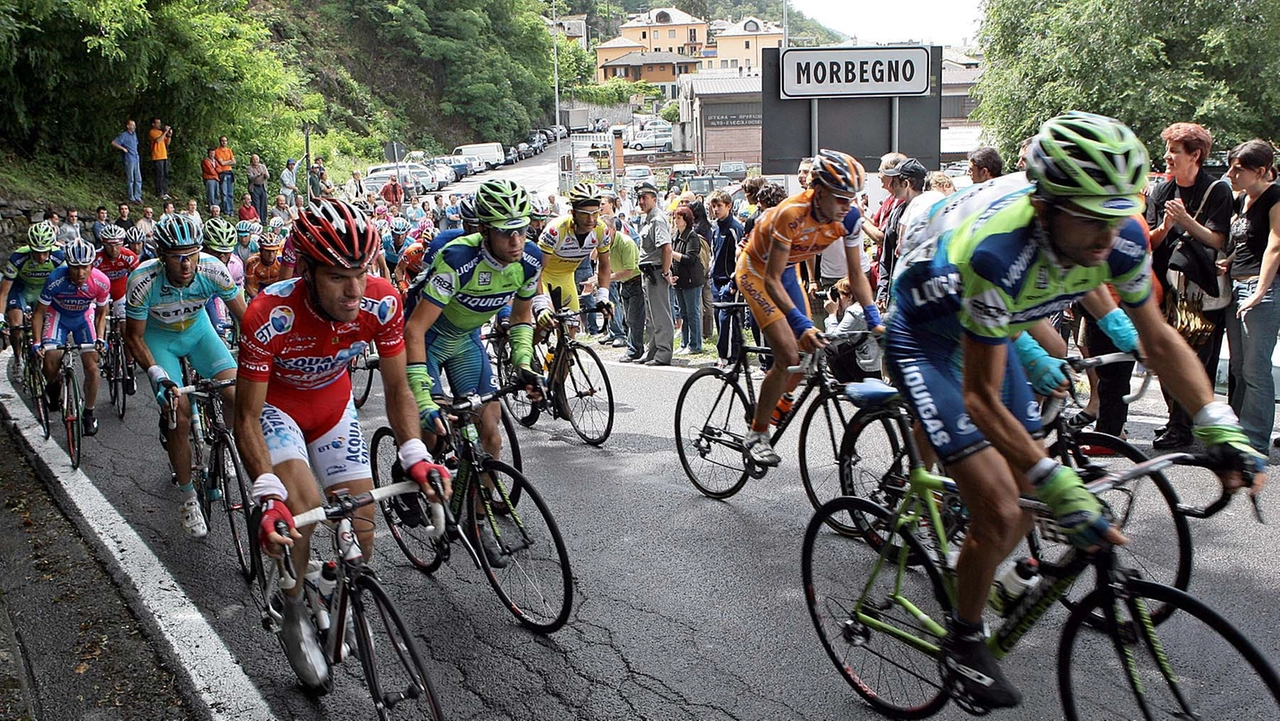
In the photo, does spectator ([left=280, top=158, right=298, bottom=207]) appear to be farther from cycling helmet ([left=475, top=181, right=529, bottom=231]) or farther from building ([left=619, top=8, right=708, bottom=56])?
building ([left=619, top=8, right=708, bottom=56])

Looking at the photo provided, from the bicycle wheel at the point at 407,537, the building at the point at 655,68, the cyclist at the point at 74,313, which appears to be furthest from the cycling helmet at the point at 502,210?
the building at the point at 655,68

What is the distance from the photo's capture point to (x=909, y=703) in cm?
393

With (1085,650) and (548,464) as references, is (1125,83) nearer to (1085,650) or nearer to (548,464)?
(548,464)

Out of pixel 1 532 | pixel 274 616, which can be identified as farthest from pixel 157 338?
pixel 274 616

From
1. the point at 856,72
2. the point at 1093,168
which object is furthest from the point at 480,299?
the point at 856,72

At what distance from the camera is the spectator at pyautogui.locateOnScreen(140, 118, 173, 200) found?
27766mm

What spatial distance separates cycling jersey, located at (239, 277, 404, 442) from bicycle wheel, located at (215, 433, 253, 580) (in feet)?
3.62

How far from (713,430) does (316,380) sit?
278 centimetres

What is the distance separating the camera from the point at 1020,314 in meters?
3.53

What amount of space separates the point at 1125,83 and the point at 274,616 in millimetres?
38392

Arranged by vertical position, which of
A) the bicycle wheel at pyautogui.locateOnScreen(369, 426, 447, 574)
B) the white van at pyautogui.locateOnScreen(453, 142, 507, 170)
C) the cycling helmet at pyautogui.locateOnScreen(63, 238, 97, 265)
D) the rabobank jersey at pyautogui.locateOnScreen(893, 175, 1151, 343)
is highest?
the white van at pyautogui.locateOnScreen(453, 142, 507, 170)

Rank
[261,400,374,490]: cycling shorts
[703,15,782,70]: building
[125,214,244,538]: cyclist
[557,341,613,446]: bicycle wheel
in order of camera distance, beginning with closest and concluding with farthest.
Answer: [261,400,374,490]: cycling shorts, [125,214,244,538]: cyclist, [557,341,613,446]: bicycle wheel, [703,15,782,70]: building

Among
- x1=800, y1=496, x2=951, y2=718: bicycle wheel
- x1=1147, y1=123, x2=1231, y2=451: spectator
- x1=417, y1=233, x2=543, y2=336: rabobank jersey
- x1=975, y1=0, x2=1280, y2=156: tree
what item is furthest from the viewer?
x1=975, y1=0, x2=1280, y2=156: tree

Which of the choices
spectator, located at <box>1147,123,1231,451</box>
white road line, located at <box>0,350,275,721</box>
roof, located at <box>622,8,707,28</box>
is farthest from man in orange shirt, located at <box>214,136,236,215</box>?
roof, located at <box>622,8,707,28</box>
